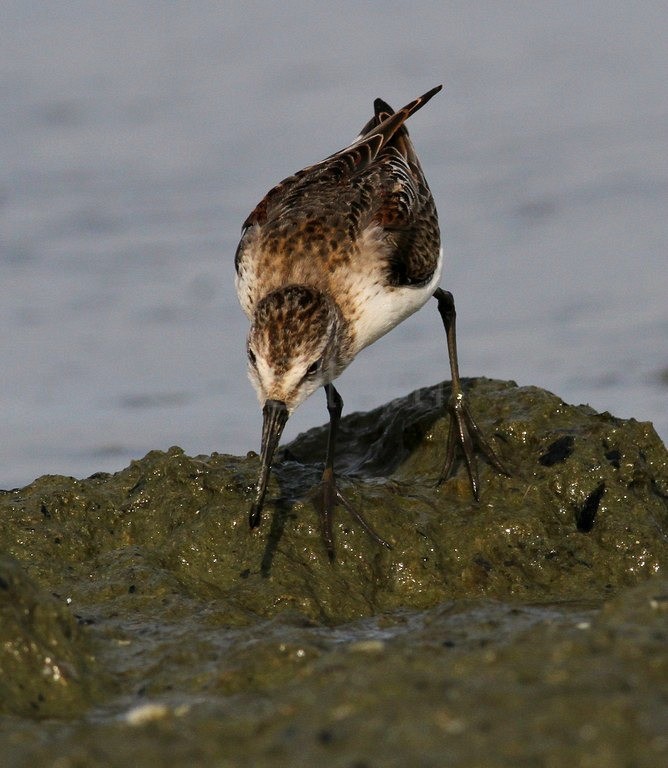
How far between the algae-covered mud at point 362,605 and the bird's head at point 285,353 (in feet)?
1.76

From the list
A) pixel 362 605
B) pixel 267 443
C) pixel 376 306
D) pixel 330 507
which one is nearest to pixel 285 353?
pixel 267 443

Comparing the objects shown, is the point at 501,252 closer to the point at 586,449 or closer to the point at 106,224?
A: the point at 106,224

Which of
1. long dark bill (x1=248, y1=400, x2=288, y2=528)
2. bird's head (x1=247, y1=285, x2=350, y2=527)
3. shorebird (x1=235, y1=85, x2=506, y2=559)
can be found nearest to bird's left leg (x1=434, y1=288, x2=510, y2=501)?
shorebird (x1=235, y1=85, x2=506, y2=559)

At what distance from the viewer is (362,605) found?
6.34 m

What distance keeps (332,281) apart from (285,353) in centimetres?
85

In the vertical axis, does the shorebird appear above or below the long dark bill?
above

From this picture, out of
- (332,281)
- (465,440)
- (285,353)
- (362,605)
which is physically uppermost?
(332,281)

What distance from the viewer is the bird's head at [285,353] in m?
6.45

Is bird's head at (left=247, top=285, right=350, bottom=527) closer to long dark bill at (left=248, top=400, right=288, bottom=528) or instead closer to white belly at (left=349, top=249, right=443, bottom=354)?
long dark bill at (left=248, top=400, right=288, bottom=528)

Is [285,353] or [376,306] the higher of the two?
[376,306]

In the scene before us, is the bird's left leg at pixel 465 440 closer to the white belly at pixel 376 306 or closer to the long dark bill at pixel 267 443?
the white belly at pixel 376 306

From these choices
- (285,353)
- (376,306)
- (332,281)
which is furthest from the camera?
(376,306)

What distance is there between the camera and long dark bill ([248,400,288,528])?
250 inches

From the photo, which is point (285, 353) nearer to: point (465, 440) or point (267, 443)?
point (267, 443)
